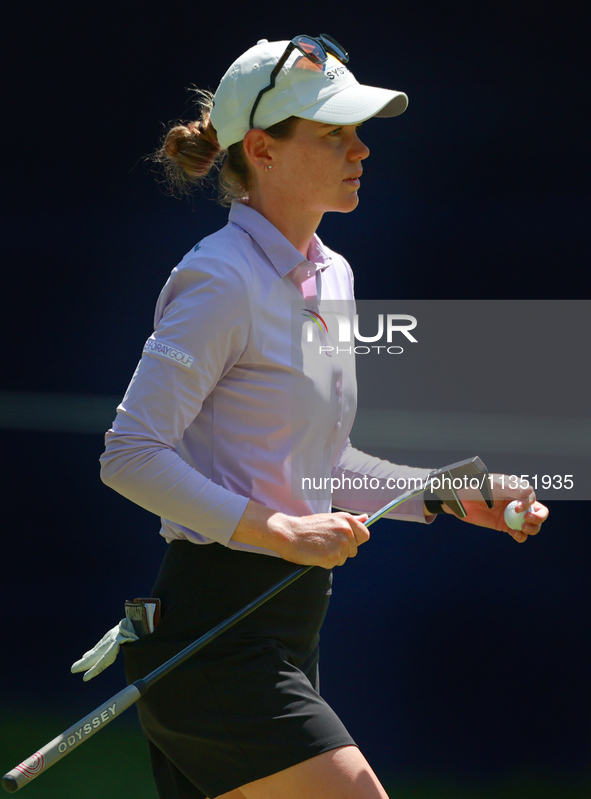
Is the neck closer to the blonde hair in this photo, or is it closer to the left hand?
the blonde hair

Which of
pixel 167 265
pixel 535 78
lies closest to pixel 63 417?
pixel 167 265

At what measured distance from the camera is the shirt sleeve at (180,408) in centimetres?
139

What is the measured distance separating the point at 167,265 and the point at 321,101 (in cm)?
127

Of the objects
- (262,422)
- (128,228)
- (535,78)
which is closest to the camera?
(262,422)

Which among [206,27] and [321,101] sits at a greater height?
[206,27]

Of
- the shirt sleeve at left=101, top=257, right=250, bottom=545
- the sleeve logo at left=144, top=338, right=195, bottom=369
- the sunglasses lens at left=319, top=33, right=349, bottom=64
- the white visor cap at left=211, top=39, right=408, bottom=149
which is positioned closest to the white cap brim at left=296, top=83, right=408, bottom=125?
the white visor cap at left=211, top=39, right=408, bottom=149

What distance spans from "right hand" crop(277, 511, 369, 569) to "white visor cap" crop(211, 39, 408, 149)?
0.67 metres

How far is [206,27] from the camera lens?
8.67ft

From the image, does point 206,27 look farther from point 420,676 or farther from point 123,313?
point 420,676

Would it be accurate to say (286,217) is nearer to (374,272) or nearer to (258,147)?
(258,147)

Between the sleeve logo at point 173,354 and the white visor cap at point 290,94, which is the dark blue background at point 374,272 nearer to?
the white visor cap at point 290,94

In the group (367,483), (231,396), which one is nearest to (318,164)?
(231,396)

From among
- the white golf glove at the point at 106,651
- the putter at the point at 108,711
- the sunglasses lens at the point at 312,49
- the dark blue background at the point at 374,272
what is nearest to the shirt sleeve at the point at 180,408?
the putter at the point at 108,711

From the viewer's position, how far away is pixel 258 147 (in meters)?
1.60
